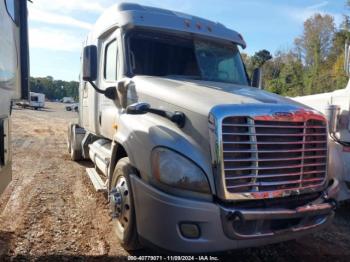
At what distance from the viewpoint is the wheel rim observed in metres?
3.88

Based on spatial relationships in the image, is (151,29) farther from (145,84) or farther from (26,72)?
(26,72)

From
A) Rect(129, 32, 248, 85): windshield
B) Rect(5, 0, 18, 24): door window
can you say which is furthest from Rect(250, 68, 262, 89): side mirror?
Rect(5, 0, 18, 24): door window

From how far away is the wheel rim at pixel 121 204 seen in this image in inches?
153

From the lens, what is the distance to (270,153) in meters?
3.45

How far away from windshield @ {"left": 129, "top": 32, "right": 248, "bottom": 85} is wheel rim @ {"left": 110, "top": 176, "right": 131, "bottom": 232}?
1.63 m

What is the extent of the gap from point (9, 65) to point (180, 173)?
2.35 m

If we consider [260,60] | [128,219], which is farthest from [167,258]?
[260,60]

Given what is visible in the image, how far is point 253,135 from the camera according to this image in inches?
131

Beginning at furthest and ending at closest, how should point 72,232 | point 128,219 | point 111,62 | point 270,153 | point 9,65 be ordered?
1. point 111,62
2. point 72,232
3. point 9,65
4. point 128,219
5. point 270,153

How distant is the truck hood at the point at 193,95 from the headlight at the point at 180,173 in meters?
0.49

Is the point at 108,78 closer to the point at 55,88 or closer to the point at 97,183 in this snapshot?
the point at 97,183

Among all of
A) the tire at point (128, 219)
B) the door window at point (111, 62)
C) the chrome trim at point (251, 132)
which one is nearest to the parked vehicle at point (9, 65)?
the door window at point (111, 62)

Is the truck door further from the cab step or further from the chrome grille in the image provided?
the chrome grille

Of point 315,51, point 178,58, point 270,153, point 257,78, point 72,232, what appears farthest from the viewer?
point 315,51
